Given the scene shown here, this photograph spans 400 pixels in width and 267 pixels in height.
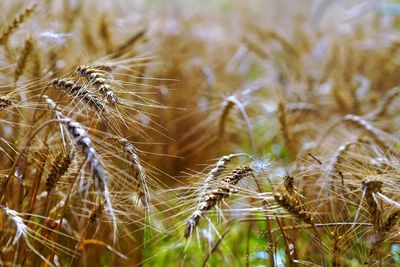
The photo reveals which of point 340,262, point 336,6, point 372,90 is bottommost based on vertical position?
point 340,262

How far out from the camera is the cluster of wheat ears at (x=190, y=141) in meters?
1.28

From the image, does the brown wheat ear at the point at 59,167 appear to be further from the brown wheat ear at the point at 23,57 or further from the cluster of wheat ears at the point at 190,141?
the brown wheat ear at the point at 23,57

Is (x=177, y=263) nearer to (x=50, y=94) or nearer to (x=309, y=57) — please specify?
(x=50, y=94)

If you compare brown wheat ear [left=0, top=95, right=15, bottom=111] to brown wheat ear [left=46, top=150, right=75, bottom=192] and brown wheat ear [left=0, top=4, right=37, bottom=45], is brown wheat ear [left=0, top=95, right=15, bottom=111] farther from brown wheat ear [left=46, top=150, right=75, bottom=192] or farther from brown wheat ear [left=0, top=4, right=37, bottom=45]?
brown wheat ear [left=0, top=4, right=37, bottom=45]

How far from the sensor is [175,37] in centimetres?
363

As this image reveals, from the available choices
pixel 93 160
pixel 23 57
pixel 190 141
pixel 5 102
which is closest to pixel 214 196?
pixel 93 160

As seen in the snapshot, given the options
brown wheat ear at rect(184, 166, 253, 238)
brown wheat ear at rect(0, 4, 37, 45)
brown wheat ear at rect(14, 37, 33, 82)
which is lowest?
brown wheat ear at rect(184, 166, 253, 238)

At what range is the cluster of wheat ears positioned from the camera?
128cm

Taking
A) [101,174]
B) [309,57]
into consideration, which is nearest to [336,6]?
[309,57]

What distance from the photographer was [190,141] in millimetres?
2898

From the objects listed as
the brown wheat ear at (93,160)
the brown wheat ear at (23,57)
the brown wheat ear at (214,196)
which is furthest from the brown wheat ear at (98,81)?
the brown wheat ear at (23,57)

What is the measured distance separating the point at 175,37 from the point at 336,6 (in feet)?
9.02

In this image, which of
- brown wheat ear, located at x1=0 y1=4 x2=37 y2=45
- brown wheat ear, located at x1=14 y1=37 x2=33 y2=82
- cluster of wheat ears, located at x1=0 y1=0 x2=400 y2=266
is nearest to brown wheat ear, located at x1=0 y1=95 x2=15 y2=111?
cluster of wheat ears, located at x1=0 y1=0 x2=400 y2=266

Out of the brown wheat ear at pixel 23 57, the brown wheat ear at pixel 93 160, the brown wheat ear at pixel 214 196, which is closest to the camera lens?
the brown wheat ear at pixel 93 160
